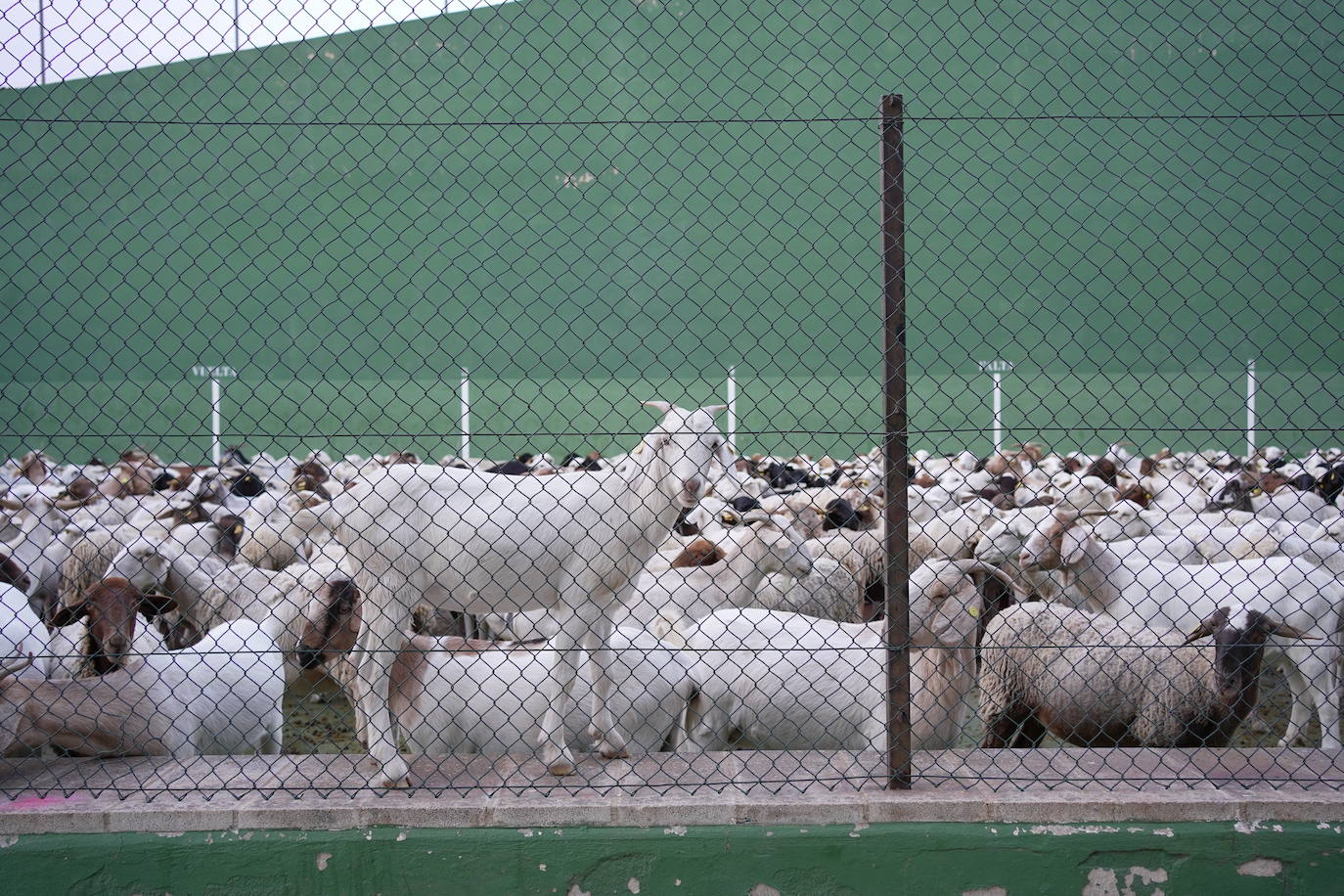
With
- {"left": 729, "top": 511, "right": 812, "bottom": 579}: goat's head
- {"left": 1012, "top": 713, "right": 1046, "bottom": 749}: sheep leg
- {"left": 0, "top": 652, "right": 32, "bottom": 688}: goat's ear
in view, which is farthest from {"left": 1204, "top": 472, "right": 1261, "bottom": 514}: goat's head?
{"left": 0, "top": 652, "right": 32, "bottom": 688}: goat's ear

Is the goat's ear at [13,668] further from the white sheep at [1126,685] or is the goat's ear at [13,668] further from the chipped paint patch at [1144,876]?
the white sheep at [1126,685]

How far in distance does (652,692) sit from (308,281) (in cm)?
1504

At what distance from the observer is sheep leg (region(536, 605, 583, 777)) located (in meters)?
3.53

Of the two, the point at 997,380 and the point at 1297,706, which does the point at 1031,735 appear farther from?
the point at 997,380

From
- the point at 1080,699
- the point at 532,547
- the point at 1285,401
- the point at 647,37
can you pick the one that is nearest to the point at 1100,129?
the point at 1285,401

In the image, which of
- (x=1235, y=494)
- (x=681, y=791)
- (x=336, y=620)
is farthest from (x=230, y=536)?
(x=1235, y=494)

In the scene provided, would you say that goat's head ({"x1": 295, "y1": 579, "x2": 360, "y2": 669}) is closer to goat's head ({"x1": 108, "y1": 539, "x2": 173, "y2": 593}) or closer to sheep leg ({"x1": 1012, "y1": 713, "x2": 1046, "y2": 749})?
goat's head ({"x1": 108, "y1": 539, "x2": 173, "y2": 593})

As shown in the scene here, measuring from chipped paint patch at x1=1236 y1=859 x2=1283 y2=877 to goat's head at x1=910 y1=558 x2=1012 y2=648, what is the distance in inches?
51.7

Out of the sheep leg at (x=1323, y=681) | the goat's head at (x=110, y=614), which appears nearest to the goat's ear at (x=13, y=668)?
the goat's head at (x=110, y=614)

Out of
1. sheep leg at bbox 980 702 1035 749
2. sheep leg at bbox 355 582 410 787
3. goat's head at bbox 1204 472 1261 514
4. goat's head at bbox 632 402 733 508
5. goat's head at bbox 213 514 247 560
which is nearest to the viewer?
sheep leg at bbox 355 582 410 787

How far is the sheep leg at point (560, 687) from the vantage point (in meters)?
3.53

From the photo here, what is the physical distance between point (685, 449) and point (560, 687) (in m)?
0.91

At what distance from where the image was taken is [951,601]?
181 inches

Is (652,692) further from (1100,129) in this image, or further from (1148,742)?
(1100,129)
